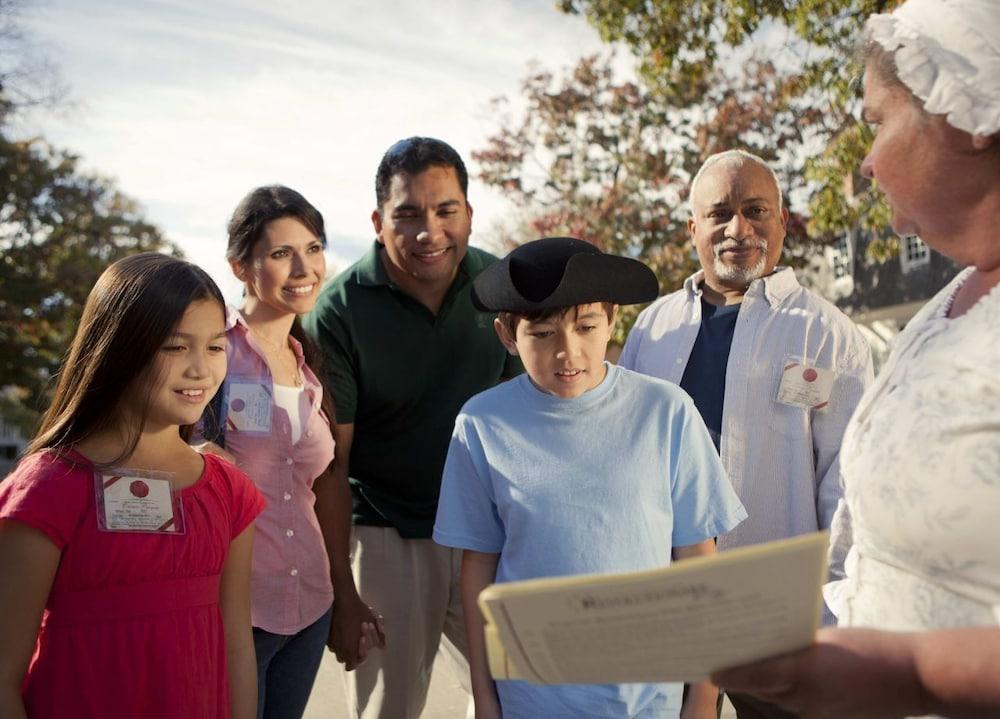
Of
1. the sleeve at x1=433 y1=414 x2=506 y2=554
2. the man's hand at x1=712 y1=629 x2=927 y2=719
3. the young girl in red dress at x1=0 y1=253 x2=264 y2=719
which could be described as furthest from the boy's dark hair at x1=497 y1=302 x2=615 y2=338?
the man's hand at x1=712 y1=629 x2=927 y2=719

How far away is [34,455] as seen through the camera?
8.23ft

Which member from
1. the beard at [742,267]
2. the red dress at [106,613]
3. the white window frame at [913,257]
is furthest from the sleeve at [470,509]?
the white window frame at [913,257]

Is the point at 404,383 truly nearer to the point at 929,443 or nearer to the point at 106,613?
the point at 106,613

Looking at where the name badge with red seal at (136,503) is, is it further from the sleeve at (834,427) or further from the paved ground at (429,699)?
the paved ground at (429,699)

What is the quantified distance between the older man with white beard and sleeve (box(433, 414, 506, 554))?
1263mm

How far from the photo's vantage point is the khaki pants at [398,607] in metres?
4.00

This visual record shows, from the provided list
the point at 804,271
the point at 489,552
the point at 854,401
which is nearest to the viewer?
the point at 489,552

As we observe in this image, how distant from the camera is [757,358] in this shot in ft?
12.4

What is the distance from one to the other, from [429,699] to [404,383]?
262 cm

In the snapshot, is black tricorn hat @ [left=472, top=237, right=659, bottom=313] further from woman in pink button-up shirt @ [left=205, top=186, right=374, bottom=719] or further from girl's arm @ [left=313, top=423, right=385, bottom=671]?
girl's arm @ [left=313, top=423, right=385, bottom=671]

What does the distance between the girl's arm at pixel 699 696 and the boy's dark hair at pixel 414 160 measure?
192 centimetres

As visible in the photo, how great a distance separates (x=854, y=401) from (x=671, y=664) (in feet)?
8.56

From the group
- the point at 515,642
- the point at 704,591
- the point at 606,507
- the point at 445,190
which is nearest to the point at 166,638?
the point at 606,507

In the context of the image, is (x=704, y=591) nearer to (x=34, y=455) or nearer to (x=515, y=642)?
(x=515, y=642)
